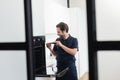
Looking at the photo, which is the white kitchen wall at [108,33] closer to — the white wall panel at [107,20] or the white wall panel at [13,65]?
the white wall panel at [107,20]

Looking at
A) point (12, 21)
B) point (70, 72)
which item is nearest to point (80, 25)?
point (70, 72)

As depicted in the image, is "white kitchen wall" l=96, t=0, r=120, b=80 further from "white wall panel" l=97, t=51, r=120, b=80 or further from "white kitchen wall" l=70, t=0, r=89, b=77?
"white kitchen wall" l=70, t=0, r=89, b=77

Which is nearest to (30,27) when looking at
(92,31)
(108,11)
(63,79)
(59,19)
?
(92,31)

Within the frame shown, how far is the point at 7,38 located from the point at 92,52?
869 mm

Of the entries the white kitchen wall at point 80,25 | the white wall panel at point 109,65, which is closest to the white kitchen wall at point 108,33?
the white wall panel at point 109,65

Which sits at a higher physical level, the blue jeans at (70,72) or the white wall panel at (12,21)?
the white wall panel at (12,21)

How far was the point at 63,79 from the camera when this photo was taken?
2875 millimetres

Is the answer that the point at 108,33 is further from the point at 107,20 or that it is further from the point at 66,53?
the point at 66,53

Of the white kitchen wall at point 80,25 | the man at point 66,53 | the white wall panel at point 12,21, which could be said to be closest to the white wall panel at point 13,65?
the white wall panel at point 12,21

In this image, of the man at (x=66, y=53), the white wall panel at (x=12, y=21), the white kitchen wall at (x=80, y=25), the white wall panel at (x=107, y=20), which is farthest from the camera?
the white kitchen wall at (x=80, y=25)

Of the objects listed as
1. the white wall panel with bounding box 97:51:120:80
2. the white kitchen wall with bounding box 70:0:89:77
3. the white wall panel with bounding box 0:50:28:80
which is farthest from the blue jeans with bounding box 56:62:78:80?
the white kitchen wall with bounding box 70:0:89:77

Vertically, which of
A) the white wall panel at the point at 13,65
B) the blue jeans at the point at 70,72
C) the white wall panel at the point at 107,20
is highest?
the white wall panel at the point at 107,20

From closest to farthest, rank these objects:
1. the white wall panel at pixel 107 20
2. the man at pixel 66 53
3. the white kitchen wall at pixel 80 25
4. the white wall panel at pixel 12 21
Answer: the white wall panel at pixel 107 20
the white wall panel at pixel 12 21
the man at pixel 66 53
the white kitchen wall at pixel 80 25

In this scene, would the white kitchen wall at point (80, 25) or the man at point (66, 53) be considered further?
the white kitchen wall at point (80, 25)
